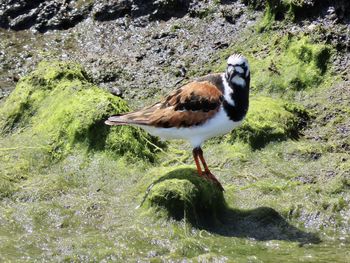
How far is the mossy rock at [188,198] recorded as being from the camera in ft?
21.5

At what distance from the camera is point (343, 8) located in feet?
30.1

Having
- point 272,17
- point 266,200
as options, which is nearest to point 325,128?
point 266,200

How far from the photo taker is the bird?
6684 millimetres

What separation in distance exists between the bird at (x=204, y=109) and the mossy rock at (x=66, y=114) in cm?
94

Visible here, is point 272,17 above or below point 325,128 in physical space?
above

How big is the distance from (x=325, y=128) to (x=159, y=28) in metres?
3.12

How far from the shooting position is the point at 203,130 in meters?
6.73

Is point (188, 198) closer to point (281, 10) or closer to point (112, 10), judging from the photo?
point (281, 10)

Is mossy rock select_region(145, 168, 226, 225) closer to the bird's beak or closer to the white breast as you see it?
the white breast

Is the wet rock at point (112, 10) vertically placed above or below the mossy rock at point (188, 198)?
above

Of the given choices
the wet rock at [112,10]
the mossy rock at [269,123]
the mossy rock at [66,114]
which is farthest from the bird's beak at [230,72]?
the wet rock at [112,10]

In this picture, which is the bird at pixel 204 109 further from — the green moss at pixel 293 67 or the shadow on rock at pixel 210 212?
the green moss at pixel 293 67

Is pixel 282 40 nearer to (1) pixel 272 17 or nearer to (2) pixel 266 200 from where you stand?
(1) pixel 272 17

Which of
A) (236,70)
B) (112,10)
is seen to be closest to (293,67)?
(236,70)
